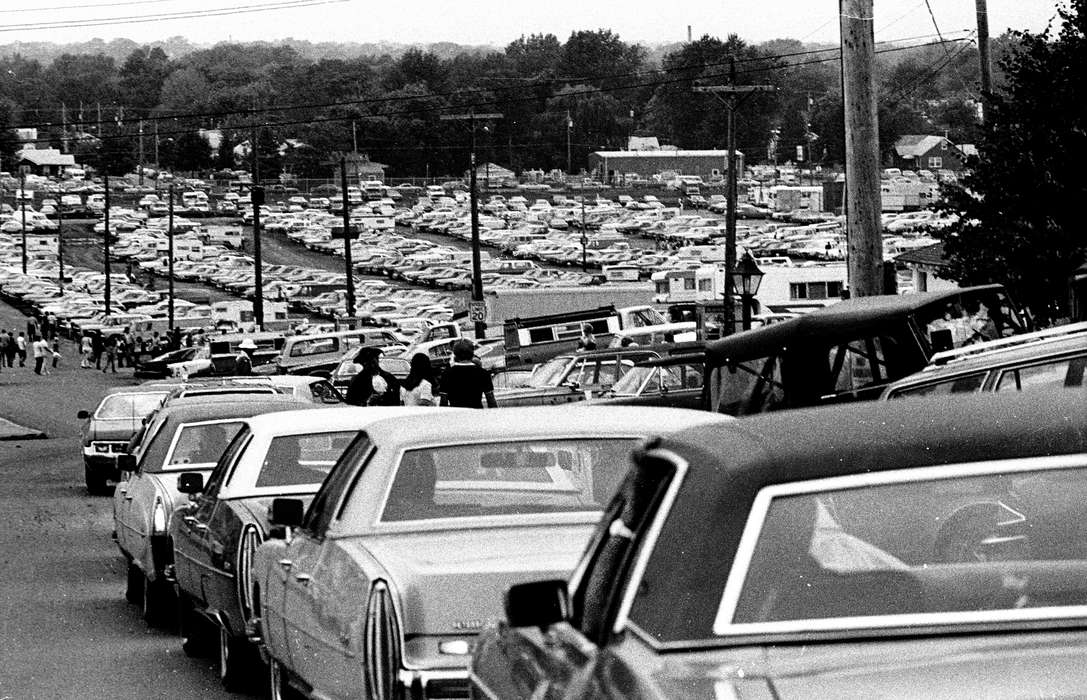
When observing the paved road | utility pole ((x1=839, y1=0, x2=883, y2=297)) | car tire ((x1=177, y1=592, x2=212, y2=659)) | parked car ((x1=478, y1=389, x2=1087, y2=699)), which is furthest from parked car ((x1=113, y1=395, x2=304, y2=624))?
parked car ((x1=478, y1=389, x2=1087, y2=699))

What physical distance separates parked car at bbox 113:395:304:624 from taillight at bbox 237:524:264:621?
2.76m

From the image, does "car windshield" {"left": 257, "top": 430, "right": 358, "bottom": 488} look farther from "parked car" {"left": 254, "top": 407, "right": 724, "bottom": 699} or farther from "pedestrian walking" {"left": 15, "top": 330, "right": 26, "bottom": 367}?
"pedestrian walking" {"left": 15, "top": 330, "right": 26, "bottom": 367}

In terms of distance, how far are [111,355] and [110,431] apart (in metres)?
53.1

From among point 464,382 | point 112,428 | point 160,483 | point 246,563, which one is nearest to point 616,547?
point 246,563

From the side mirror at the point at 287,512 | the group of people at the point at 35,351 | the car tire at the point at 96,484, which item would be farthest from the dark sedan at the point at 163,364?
the side mirror at the point at 287,512

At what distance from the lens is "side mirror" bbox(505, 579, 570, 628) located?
491cm

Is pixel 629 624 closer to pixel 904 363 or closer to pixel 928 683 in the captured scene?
pixel 928 683

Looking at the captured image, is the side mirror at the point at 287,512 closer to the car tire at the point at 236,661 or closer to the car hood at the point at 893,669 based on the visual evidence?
the car tire at the point at 236,661

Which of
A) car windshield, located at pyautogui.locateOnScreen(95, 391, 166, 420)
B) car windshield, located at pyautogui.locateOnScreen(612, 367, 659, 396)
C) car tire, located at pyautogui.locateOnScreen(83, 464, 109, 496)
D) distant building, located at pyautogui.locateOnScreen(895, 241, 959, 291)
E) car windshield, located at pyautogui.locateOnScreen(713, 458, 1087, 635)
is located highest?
distant building, located at pyautogui.locateOnScreen(895, 241, 959, 291)

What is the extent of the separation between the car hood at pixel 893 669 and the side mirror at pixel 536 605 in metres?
0.73

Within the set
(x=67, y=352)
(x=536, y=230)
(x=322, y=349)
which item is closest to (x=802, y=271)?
(x=322, y=349)

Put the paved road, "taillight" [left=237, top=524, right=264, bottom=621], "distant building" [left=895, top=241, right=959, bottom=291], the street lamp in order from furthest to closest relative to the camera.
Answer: "distant building" [left=895, top=241, right=959, bottom=291]
the street lamp
the paved road
"taillight" [left=237, top=524, right=264, bottom=621]

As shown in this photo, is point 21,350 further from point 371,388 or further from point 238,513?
point 238,513

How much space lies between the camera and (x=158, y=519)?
1350 centimetres
